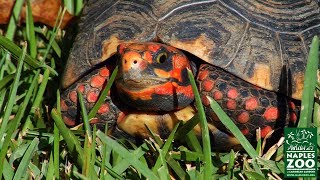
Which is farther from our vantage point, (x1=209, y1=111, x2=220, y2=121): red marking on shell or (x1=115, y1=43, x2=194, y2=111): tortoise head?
(x1=209, y1=111, x2=220, y2=121): red marking on shell

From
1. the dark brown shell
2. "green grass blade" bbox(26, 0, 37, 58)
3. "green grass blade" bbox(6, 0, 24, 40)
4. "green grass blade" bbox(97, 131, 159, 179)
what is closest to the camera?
"green grass blade" bbox(97, 131, 159, 179)

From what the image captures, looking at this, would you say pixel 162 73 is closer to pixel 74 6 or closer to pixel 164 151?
pixel 164 151

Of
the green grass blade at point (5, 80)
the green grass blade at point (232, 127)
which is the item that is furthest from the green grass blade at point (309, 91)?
the green grass blade at point (5, 80)

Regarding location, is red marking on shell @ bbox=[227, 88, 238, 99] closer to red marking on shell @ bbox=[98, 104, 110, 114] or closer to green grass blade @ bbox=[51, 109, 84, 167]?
red marking on shell @ bbox=[98, 104, 110, 114]

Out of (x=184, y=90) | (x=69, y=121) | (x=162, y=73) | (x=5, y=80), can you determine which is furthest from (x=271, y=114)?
(x=5, y=80)

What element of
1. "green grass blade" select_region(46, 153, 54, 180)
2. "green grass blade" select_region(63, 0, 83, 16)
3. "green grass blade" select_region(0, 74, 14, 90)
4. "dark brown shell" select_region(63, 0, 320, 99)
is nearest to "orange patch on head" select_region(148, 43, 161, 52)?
"dark brown shell" select_region(63, 0, 320, 99)

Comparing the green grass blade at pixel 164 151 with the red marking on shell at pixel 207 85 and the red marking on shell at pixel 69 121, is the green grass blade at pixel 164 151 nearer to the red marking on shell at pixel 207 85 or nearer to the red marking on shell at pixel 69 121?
the red marking on shell at pixel 207 85

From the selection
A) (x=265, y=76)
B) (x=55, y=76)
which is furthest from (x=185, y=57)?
(x=55, y=76)

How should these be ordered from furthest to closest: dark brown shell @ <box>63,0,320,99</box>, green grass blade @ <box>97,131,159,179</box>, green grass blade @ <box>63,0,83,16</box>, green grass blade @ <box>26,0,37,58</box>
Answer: green grass blade @ <box>63,0,83,16</box>
green grass blade @ <box>26,0,37,58</box>
dark brown shell @ <box>63,0,320,99</box>
green grass blade @ <box>97,131,159,179</box>

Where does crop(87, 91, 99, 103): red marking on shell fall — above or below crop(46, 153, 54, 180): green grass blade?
above
